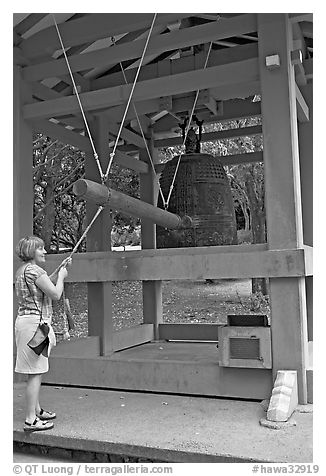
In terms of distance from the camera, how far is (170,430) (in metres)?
3.14

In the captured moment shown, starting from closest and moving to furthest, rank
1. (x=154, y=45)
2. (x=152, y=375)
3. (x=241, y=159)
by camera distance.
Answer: (x=152, y=375) < (x=154, y=45) < (x=241, y=159)

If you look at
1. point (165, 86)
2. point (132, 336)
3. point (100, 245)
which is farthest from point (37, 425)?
point (132, 336)

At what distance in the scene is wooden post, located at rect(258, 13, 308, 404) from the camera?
145 inches

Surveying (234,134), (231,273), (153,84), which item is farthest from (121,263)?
(234,134)

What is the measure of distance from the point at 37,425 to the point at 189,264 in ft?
5.23

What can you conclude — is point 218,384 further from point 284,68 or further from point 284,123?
point 284,68

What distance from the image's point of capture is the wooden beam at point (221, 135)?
5.96 meters

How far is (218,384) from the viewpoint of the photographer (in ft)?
12.9

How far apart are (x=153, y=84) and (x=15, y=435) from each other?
9.36 ft

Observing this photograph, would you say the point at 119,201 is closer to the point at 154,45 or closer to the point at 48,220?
the point at 154,45

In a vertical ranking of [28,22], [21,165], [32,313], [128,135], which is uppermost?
[28,22]

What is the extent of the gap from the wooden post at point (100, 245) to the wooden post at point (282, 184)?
6.39 feet

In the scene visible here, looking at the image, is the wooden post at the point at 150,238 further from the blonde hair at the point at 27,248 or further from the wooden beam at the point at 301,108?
the blonde hair at the point at 27,248

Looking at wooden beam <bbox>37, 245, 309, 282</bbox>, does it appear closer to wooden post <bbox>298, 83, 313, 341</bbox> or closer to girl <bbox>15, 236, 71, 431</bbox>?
girl <bbox>15, 236, 71, 431</bbox>
